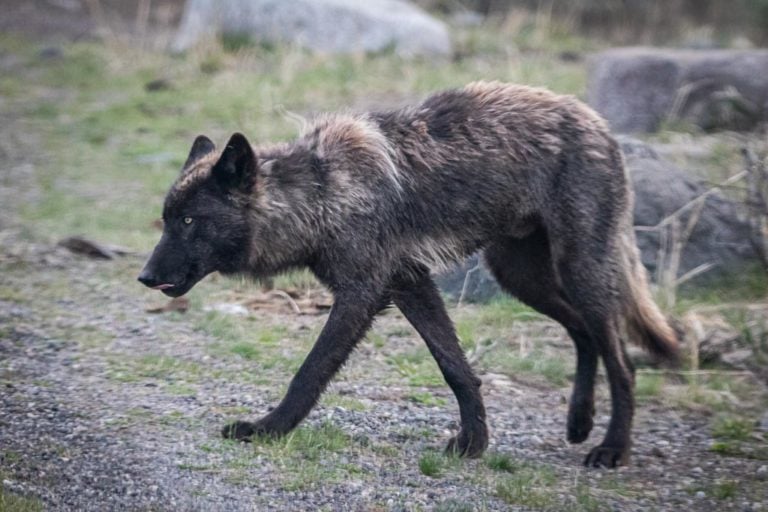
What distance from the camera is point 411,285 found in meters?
6.02

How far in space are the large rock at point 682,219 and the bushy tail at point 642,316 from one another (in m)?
2.00

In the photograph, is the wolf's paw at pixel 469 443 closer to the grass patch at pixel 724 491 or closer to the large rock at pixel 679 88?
the grass patch at pixel 724 491

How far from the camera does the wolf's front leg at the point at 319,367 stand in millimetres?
5621

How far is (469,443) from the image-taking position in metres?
5.85

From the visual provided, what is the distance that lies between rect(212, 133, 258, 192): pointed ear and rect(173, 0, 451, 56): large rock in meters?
9.46

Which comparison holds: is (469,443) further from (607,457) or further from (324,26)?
(324,26)

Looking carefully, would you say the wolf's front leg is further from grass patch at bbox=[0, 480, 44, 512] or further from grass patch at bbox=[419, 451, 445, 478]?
grass patch at bbox=[0, 480, 44, 512]

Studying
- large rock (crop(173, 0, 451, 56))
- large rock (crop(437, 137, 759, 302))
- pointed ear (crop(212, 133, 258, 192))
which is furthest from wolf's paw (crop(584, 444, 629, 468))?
large rock (crop(173, 0, 451, 56))

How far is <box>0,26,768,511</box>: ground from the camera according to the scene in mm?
5133

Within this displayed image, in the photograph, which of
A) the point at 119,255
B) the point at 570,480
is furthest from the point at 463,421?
the point at 119,255

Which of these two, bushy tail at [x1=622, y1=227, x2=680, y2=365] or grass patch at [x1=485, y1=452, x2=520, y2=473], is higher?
bushy tail at [x1=622, y1=227, x2=680, y2=365]

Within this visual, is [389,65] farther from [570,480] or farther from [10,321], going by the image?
[570,480]

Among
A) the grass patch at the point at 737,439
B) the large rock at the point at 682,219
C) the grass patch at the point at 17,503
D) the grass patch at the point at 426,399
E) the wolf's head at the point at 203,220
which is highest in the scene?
the wolf's head at the point at 203,220

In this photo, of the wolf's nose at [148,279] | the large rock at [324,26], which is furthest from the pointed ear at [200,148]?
the large rock at [324,26]
